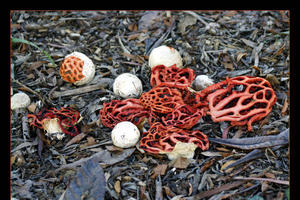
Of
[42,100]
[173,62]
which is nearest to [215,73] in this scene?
[173,62]

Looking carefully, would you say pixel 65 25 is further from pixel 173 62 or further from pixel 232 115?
pixel 232 115

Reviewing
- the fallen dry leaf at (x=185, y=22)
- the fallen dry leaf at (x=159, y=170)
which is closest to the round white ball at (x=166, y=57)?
the fallen dry leaf at (x=185, y=22)

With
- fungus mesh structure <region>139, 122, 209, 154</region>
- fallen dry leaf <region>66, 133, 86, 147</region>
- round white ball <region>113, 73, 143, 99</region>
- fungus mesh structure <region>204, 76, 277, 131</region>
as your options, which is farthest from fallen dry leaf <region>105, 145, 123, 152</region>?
fungus mesh structure <region>204, 76, 277, 131</region>

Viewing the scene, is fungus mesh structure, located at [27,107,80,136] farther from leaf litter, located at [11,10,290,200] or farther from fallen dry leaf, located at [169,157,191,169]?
fallen dry leaf, located at [169,157,191,169]

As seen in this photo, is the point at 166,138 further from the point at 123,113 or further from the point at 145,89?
the point at 145,89

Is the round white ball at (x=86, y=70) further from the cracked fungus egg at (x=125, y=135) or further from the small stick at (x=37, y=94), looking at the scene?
the cracked fungus egg at (x=125, y=135)
